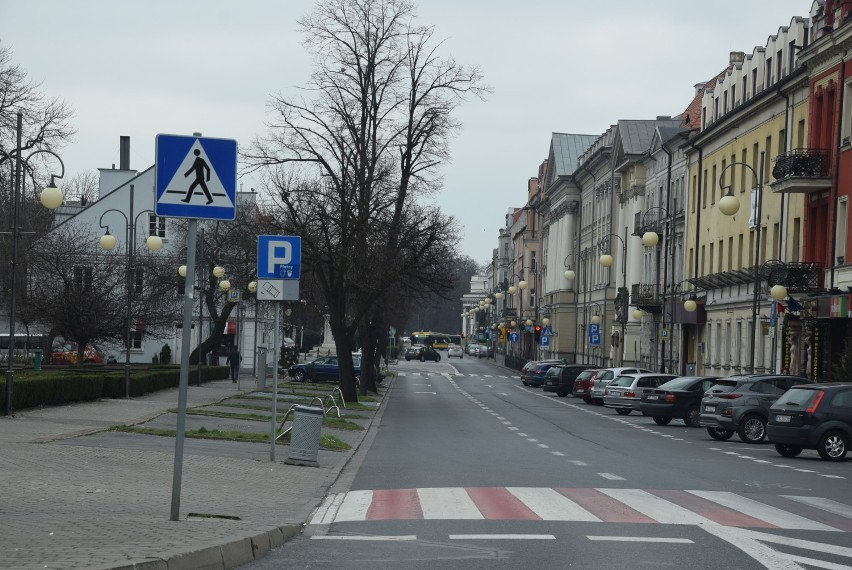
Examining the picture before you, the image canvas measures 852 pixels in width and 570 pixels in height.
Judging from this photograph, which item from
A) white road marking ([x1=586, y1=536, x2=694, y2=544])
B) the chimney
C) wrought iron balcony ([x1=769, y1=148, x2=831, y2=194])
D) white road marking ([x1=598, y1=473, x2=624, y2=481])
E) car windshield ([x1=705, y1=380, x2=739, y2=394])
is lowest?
white road marking ([x1=598, y1=473, x2=624, y2=481])

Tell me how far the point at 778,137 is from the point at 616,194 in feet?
134

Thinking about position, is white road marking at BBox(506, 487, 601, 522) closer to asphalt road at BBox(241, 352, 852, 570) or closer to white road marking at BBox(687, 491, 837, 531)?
asphalt road at BBox(241, 352, 852, 570)

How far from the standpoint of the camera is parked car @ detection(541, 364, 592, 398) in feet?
212

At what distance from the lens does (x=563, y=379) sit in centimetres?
6444

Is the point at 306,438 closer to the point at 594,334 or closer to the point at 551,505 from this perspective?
the point at 551,505

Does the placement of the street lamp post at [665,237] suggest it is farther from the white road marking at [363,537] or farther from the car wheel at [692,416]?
the white road marking at [363,537]

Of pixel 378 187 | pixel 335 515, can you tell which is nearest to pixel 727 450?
pixel 335 515

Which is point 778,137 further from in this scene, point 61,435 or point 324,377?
point 61,435

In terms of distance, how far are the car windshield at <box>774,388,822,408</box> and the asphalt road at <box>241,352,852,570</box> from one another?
105 centimetres

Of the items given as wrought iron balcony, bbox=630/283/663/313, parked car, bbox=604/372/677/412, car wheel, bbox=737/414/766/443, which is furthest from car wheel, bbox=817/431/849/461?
wrought iron balcony, bbox=630/283/663/313

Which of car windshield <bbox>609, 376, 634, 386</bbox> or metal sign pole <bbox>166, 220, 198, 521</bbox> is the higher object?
metal sign pole <bbox>166, 220, 198, 521</bbox>

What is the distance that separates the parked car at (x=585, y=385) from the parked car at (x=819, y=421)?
29.5 meters

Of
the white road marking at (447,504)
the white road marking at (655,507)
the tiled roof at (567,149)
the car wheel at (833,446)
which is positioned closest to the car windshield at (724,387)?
the car wheel at (833,446)

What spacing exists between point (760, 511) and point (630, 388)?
31.0 meters
